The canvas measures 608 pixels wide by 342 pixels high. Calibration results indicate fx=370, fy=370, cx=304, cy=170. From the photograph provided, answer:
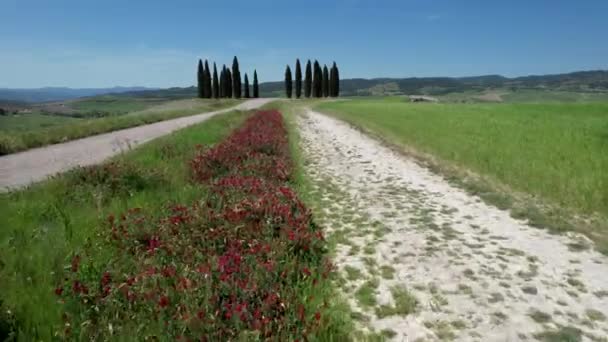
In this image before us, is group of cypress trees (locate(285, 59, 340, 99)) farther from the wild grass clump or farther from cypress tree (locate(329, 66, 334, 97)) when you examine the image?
the wild grass clump

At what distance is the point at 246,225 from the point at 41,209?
3557mm

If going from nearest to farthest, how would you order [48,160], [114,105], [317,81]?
[48,160]
[317,81]
[114,105]

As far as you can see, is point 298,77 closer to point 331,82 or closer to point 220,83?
point 331,82

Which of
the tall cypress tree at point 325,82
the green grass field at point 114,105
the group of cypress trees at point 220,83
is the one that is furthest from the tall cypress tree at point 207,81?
the tall cypress tree at point 325,82

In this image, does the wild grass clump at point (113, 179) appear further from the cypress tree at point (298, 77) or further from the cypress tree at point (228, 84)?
the cypress tree at point (298, 77)

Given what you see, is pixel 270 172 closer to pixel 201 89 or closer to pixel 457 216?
pixel 457 216

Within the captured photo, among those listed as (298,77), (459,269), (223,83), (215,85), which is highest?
(298,77)

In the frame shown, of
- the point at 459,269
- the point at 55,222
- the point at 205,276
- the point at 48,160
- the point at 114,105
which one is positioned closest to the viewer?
the point at 205,276

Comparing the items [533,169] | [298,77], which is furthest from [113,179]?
[298,77]

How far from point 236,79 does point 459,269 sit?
85.6 m

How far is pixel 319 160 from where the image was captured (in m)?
14.0

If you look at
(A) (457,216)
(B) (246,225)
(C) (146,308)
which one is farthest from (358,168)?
(C) (146,308)

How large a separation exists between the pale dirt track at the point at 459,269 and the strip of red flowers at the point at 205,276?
712 millimetres

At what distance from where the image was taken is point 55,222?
A: 18.5ft
